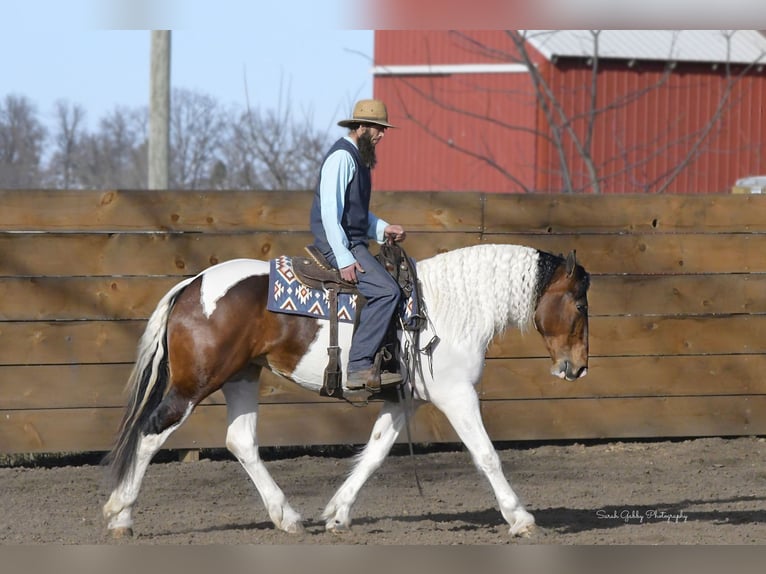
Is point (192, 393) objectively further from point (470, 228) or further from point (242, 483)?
point (470, 228)

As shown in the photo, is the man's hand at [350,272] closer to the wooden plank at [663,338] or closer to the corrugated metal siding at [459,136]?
the wooden plank at [663,338]

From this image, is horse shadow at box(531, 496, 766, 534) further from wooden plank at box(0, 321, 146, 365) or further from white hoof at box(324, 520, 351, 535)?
wooden plank at box(0, 321, 146, 365)

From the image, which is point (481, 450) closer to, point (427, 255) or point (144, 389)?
point (144, 389)

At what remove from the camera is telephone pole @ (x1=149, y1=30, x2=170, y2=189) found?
11344 mm

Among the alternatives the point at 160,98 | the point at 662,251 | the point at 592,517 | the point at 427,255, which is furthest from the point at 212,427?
the point at 160,98

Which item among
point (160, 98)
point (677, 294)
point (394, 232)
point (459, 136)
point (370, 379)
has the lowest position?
point (370, 379)

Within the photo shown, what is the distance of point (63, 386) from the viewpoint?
778cm

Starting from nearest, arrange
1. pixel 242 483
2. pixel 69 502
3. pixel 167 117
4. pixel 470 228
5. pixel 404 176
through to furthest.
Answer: pixel 69 502, pixel 242 483, pixel 470 228, pixel 167 117, pixel 404 176

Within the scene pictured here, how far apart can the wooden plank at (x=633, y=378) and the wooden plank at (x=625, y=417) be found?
0.20ft

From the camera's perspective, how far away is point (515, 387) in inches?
331

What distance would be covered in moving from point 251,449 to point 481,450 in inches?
48.6

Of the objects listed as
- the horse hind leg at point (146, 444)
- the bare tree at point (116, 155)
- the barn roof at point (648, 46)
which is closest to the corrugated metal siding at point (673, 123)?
the barn roof at point (648, 46)
